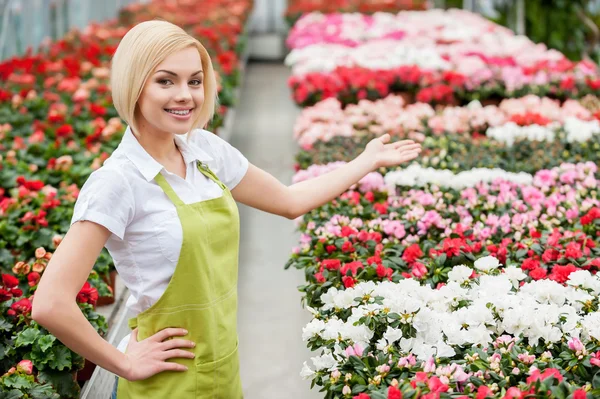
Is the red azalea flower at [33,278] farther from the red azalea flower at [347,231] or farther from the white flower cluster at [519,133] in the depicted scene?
the white flower cluster at [519,133]

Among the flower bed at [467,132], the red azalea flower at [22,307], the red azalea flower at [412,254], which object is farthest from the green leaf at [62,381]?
the flower bed at [467,132]

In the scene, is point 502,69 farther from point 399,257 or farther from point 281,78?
point 281,78

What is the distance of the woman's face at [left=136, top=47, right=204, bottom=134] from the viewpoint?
5.67 feet

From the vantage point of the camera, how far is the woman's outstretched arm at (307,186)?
215 centimetres

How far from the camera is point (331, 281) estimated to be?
2.57m

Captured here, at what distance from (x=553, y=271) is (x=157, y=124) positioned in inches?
57.8

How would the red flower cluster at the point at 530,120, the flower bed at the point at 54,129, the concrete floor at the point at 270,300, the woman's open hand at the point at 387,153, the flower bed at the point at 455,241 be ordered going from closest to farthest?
the flower bed at the point at 455,241, the woman's open hand at the point at 387,153, the flower bed at the point at 54,129, the concrete floor at the point at 270,300, the red flower cluster at the point at 530,120

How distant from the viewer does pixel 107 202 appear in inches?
64.0

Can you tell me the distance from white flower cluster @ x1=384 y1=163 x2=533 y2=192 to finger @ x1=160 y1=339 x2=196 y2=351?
1.98m

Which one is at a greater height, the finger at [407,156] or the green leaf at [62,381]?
the finger at [407,156]

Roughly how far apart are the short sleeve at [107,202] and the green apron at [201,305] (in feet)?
0.36

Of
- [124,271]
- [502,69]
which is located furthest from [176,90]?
[502,69]

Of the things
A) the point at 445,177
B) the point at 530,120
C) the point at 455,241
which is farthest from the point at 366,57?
the point at 455,241

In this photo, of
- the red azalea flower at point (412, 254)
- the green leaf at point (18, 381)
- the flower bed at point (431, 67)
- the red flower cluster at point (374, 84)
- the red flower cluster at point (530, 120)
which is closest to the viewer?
the green leaf at point (18, 381)
